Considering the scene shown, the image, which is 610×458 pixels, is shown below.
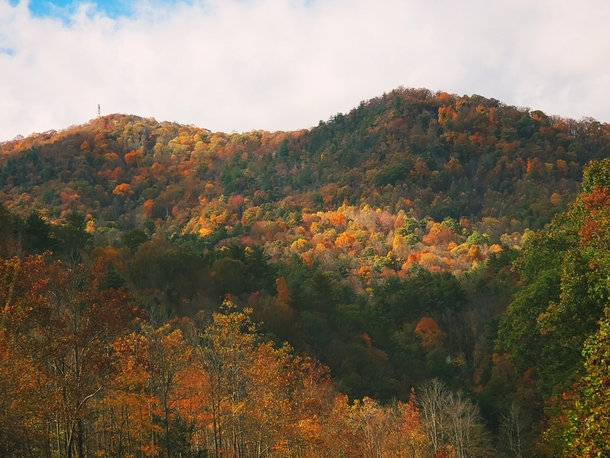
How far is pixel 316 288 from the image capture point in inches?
2913

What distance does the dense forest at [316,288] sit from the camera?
21.5 metres

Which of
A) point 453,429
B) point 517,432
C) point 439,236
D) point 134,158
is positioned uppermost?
point 134,158

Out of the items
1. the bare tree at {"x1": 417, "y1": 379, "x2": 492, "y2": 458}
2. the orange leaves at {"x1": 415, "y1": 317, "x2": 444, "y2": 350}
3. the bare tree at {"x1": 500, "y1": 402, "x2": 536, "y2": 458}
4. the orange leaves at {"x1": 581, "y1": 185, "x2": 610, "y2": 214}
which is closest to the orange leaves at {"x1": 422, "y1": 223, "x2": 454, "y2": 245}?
the orange leaves at {"x1": 415, "y1": 317, "x2": 444, "y2": 350}

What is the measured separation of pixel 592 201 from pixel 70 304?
20.4m

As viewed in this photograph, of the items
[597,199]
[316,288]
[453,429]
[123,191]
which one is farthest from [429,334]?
[123,191]

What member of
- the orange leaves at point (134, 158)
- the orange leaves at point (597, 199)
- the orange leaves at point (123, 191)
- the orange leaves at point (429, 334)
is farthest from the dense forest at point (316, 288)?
the orange leaves at point (134, 158)

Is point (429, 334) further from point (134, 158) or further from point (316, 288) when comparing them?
point (134, 158)

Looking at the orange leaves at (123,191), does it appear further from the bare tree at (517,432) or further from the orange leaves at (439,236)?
the bare tree at (517,432)

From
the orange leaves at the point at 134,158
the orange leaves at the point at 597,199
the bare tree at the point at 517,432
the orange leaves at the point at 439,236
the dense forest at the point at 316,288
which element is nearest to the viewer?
the dense forest at the point at 316,288

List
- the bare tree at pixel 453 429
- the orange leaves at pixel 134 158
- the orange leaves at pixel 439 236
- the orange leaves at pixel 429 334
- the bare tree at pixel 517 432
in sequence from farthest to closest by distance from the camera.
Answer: the orange leaves at pixel 134 158 < the orange leaves at pixel 439 236 < the orange leaves at pixel 429 334 < the bare tree at pixel 517 432 < the bare tree at pixel 453 429

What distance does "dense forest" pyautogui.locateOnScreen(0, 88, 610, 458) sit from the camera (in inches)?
845

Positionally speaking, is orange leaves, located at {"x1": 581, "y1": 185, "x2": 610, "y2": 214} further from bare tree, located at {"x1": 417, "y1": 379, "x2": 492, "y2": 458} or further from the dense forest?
bare tree, located at {"x1": 417, "y1": 379, "x2": 492, "y2": 458}

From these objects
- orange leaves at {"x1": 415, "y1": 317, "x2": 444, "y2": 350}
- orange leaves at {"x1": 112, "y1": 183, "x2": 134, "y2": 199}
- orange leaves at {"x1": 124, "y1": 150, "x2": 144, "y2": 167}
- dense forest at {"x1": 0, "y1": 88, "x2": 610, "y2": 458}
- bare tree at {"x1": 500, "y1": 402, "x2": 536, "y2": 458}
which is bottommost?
bare tree at {"x1": 500, "y1": 402, "x2": 536, "y2": 458}

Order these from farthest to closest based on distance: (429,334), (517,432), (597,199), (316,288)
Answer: (429,334), (316,288), (517,432), (597,199)
